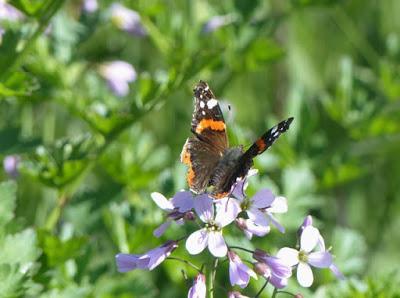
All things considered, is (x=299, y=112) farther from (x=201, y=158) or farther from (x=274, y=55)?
(x=201, y=158)

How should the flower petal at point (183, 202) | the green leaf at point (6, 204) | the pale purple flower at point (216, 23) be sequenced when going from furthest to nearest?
the pale purple flower at point (216, 23), the green leaf at point (6, 204), the flower petal at point (183, 202)

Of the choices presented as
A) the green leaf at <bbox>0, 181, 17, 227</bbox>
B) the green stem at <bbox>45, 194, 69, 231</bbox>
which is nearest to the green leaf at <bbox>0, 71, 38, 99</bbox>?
the green leaf at <bbox>0, 181, 17, 227</bbox>

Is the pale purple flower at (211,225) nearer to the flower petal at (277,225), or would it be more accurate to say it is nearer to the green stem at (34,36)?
the flower petal at (277,225)

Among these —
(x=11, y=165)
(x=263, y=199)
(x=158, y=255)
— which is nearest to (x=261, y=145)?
(x=263, y=199)

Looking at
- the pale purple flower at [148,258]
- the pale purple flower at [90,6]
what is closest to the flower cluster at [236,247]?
the pale purple flower at [148,258]

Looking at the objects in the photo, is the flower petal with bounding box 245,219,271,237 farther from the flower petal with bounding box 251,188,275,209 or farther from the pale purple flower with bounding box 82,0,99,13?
the pale purple flower with bounding box 82,0,99,13

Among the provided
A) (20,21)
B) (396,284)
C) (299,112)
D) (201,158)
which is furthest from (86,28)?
(396,284)
